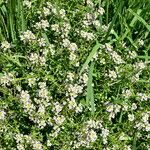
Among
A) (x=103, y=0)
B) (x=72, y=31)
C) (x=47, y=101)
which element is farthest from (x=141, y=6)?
(x=47, y=101)

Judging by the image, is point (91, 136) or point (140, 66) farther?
point (140, 66)

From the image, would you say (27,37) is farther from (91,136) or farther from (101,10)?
(91,136)

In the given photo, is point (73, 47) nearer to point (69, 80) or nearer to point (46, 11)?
point (69, 80)

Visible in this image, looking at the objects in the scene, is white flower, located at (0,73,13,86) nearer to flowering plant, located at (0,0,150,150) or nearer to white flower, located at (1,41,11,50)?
flowering plant, located at (0,0,150,150)

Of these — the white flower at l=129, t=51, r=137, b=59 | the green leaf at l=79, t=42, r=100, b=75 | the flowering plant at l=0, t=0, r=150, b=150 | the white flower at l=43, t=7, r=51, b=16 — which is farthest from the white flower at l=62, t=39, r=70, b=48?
the white flower at l=129, t=51, r=137, b=59

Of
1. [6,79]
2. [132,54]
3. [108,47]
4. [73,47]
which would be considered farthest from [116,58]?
[6,79]

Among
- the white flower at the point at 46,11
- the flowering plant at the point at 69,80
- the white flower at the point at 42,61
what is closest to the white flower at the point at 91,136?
the flowering plant at the point at 69,80

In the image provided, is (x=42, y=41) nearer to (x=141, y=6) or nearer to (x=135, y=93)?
(x=135, y=93)

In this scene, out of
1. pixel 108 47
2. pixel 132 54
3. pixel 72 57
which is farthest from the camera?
pixel 132 54

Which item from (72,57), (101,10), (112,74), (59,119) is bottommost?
(59,119)

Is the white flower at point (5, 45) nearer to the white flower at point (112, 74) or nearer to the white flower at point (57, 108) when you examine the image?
the white flower at point (57, 108)

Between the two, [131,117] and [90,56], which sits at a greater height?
[90,56]

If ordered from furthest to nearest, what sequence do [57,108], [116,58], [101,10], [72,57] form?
[101,10] < [116,58] < [72,57] < [57,108]
